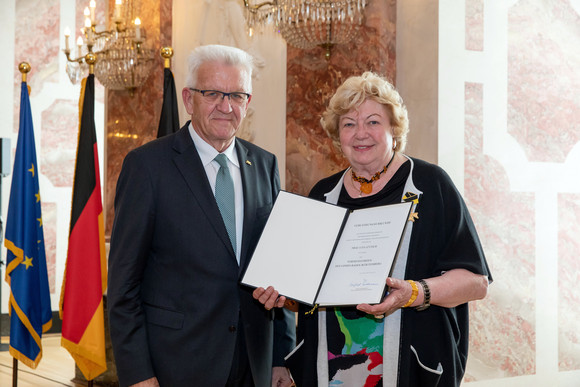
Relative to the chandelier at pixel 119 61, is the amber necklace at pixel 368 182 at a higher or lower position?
lower

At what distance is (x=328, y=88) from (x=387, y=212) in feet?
7.67

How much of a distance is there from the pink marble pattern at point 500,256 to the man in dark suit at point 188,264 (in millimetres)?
1922

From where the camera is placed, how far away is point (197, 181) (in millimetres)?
2490

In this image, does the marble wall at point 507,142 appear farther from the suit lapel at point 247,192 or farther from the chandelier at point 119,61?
the chandelier at point 119,61

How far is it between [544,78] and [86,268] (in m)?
3.25

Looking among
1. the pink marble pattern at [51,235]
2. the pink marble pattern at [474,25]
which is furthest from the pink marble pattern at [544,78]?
the pink marble pattern at [51,235]

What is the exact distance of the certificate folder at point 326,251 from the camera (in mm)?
2164

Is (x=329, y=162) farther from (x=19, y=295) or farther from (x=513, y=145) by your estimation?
(x=19, y=295)

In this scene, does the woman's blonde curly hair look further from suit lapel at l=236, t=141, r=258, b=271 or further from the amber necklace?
suit lapel at l=236, t=141, r=258, b=271

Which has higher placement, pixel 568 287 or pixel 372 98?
pixel 372 98

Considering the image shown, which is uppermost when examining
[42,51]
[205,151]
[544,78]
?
[42,51]

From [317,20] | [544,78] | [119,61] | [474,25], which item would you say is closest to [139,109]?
[119,61]

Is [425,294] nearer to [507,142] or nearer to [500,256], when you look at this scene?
[500,256]

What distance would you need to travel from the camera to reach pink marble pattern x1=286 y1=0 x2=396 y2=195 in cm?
416
